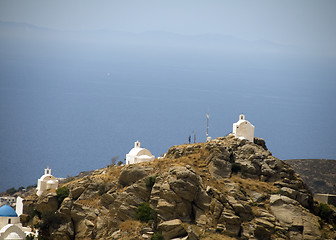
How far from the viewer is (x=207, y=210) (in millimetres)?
64688

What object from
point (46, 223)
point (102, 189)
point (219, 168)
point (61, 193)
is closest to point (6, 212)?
point (46, 223)

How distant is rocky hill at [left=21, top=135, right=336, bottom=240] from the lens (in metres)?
63.8

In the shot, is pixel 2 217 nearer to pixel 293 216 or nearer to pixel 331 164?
pixel 293 216

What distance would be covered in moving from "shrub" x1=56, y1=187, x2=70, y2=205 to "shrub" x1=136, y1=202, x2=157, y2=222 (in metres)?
10.2

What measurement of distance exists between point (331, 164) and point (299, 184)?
6802 centimetres

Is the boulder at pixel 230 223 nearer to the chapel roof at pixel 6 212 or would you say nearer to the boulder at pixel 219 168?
the boulder at pixel 219 168

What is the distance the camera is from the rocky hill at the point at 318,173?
119m

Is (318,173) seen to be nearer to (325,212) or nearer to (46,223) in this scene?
(325,212)

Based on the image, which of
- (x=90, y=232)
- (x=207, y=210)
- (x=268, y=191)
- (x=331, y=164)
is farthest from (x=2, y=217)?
(x=331, y=164)

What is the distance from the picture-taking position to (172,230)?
206 ft

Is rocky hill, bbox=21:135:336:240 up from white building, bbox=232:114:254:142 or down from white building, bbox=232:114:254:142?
down

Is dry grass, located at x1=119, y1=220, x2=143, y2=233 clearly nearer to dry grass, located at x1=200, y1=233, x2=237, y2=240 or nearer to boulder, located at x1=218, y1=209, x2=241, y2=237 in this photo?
dry grass, located at x1=200, y1=233, x2=237, y2=240

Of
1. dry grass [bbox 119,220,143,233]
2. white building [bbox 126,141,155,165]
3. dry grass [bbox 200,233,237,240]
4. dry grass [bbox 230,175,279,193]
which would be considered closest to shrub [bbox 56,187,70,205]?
dry grass [bbox 119,220,143,233]

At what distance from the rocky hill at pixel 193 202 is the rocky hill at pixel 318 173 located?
47.7 meters
